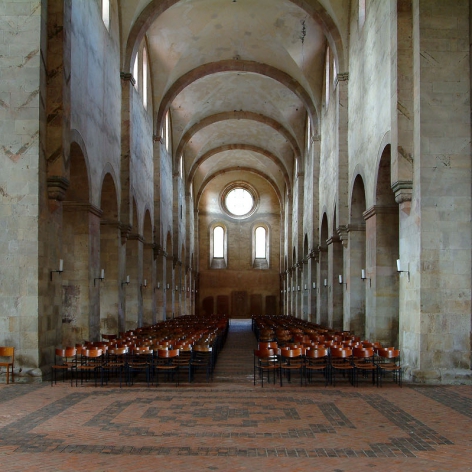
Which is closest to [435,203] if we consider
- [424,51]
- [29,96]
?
[424,51]

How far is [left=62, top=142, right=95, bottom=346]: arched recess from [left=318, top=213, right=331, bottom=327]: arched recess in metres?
12.6

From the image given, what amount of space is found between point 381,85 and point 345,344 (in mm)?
7345

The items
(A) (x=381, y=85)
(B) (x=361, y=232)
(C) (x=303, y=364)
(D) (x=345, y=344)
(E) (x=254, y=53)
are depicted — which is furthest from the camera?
(E) (x=254, y=53)

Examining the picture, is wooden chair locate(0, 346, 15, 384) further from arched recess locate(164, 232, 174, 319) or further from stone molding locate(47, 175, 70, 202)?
arched recess locate(164, 232, 174, 319)

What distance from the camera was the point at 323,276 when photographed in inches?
1097

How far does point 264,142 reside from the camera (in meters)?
45.2

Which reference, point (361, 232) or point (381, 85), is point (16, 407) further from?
point (361, 232)

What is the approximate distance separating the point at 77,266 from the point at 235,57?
1749 cm

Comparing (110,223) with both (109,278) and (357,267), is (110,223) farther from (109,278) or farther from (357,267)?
(357,267)

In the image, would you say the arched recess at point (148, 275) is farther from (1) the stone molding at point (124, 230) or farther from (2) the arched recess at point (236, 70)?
(1) the stone molding at point (124, 230)

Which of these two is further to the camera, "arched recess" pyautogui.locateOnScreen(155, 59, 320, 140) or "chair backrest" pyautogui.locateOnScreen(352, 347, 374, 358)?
"arched recess" pyautogui.locateOnScreen(155, 59, 320, 140)

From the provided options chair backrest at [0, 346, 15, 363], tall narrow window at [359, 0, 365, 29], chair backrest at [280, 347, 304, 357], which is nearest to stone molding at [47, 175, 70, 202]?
chair backrest at [0, 346, 15, 363]

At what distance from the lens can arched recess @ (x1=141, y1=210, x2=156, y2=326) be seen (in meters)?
28.5

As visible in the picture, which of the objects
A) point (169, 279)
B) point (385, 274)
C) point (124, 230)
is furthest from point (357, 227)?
point (169, 279)
